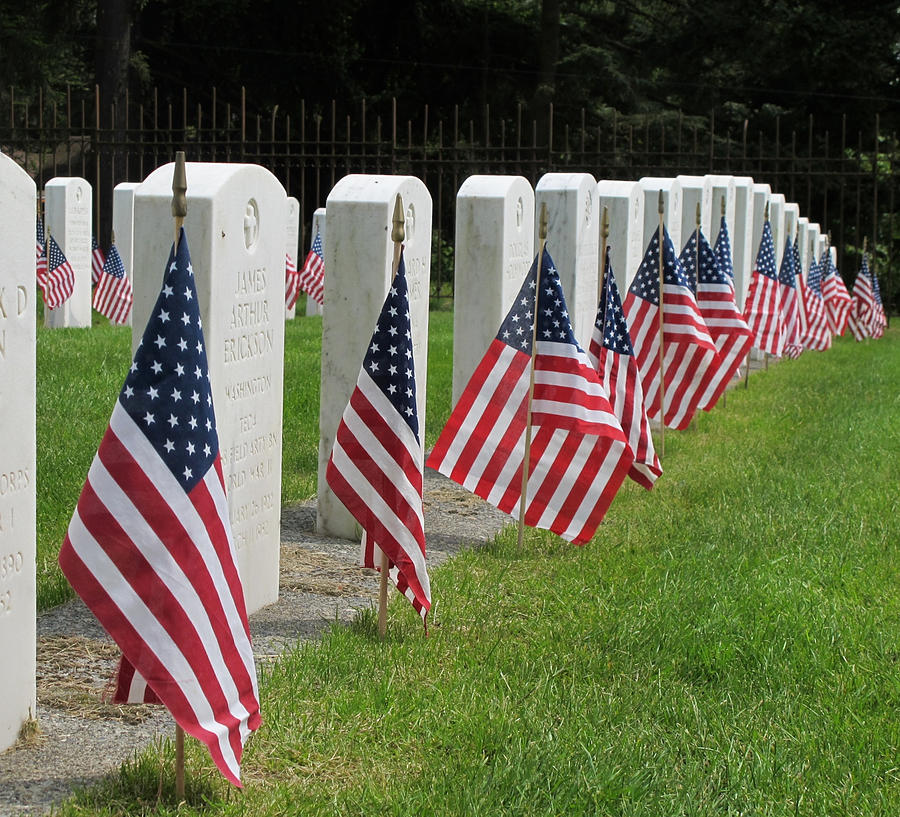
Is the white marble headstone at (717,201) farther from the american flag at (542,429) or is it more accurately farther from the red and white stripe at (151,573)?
the red and white stripe at (151,573)

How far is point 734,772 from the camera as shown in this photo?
4.17 meters

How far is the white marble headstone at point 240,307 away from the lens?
5344 mm

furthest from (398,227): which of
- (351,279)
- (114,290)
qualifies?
(114,290)

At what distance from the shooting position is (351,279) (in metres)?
7.19

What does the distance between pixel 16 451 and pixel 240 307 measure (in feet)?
5.19

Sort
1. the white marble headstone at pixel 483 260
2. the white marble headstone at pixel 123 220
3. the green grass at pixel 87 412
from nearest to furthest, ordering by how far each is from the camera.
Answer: the green grass at pixel 87 412
the white marble headstone at pixel 483 260
the white marble headstone at pixel 123 220

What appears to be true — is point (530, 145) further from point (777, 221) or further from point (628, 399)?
point (628, 399)

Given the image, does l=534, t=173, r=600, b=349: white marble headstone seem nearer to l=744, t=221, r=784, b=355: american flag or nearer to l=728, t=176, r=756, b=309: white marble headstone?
l=744, t=221, r=784, b=355: american flag

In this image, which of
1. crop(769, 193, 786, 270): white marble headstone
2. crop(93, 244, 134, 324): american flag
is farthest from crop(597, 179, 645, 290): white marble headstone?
crop(93, 244, 134, 324): american flag

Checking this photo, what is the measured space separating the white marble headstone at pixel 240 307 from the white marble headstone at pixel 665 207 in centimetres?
624

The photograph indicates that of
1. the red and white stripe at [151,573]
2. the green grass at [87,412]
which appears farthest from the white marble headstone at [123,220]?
the red and white stripe at [151,573]

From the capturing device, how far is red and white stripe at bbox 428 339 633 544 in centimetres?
689

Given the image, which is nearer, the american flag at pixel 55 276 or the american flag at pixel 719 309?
the american flag at pixel 719 309

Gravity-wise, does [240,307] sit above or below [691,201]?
below
